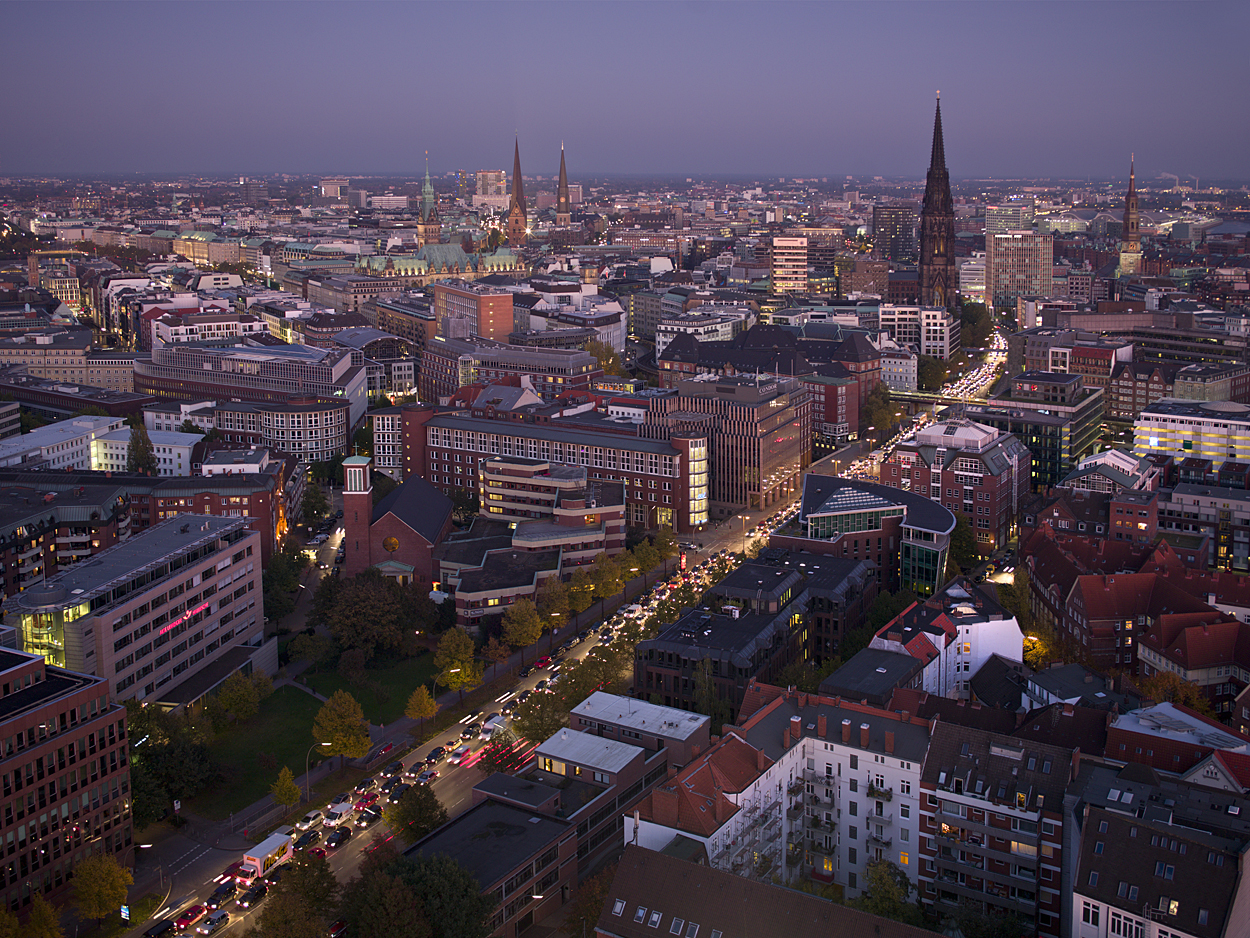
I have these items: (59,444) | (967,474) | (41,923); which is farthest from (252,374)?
(41,923)

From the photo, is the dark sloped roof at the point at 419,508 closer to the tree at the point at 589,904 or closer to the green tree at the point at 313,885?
the green tree at the point at 313,885

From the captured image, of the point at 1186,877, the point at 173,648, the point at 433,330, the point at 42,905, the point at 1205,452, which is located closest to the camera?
the point at 1186,877

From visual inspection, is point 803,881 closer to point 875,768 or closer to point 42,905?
point 875,768

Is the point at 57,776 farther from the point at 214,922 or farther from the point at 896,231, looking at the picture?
the point at 896,231

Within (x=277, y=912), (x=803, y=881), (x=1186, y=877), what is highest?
(x=1186, y=877)

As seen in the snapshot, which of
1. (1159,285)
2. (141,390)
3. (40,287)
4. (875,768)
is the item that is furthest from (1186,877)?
(40,287)

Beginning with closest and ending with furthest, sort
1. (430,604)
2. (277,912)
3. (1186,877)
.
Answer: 1. (1186,877)
2. (277,912)
3. (430,604)

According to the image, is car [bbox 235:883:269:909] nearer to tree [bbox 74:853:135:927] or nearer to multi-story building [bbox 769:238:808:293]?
tree [bbox 74:853:135:927]
